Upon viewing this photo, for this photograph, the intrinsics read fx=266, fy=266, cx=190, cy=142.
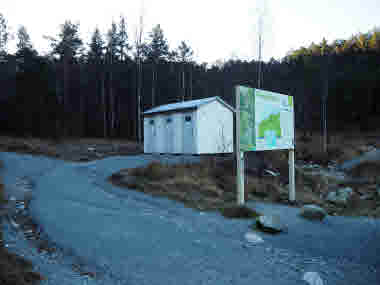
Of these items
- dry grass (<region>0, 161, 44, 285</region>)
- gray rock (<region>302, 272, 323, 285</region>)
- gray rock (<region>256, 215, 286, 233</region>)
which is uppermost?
dry grass (<region>0, 161, 44, 285</region>)

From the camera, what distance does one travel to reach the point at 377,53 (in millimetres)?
37938

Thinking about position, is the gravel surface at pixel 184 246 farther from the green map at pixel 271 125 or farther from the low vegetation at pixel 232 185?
the green map at pixel 271 125

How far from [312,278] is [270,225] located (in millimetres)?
1767

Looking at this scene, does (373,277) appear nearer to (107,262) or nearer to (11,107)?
(107,262)

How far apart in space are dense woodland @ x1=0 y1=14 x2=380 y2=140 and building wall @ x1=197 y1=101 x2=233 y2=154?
12.1 metres

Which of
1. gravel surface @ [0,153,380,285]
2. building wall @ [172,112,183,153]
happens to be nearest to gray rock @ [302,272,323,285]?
gravel surface @ [0,153,380,285]

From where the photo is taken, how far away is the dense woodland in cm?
2506

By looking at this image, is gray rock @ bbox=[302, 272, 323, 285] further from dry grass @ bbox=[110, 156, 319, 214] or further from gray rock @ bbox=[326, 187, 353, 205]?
gray rock @ bbox=[326, 187, 353, 205]

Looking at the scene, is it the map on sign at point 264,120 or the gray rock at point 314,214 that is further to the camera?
the map on sign at point 264,120

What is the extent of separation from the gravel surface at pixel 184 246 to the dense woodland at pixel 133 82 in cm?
2026

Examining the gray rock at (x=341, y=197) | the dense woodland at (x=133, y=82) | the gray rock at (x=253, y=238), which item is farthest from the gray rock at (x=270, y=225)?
the dense woodland at (x=133, y=82)

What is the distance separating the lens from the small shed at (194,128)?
48.9ft

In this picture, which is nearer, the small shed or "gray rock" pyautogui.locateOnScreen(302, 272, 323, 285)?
"gray rock" pyautogui.locateOnScreen(302, 272, 323, 285)

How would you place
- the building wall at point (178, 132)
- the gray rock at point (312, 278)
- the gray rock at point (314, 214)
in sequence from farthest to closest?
the building wall at point (178, 132) → the gray rock at point (314, 214) → the gray rock at point (312, 278)
